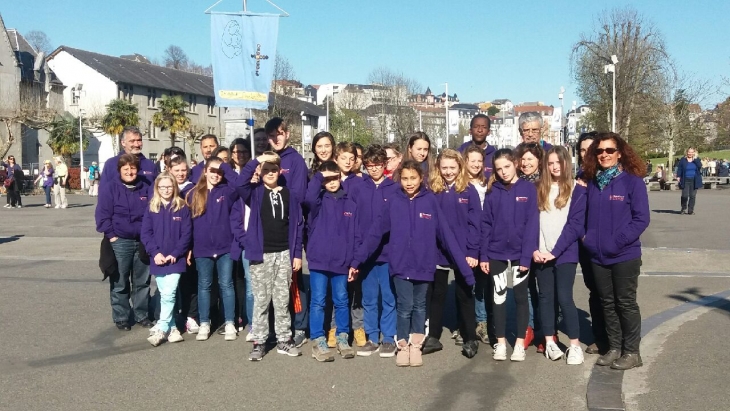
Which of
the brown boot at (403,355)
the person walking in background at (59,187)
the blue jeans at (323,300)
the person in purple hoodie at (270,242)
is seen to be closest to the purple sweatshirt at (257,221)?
the person in purple hoodie at (270,242)

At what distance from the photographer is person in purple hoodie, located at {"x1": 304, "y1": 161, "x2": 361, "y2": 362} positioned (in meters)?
6.84

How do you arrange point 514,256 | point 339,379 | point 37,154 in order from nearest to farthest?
point 339,379
point 514,256
point 37,154

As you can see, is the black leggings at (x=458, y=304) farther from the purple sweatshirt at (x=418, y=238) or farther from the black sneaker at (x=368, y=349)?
the black sneaker at (x=368, y=349)

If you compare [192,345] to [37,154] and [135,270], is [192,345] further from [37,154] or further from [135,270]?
[37,154]

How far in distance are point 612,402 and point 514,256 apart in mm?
1669

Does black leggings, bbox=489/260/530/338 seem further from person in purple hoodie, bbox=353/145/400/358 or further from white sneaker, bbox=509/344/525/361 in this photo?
person in purple hoodie, bbox=353/145/400/358

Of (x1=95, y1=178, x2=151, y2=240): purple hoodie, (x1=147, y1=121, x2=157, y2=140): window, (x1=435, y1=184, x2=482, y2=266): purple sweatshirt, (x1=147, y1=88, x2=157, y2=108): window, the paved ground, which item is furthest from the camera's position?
(x1=147, y1=88, x2=157, y2=108): window

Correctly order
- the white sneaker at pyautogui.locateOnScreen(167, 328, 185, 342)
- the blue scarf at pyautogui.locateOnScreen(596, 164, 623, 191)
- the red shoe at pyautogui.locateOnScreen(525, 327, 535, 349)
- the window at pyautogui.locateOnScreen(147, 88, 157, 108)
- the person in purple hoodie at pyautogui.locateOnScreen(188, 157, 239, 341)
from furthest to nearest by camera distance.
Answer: the window at pyautogui.locateOnScreen(147, 88, 157, 108), the person in purple hoodie at pyautogui.locateOnScreen(188, 157, 239, 341), the white sneaker at pyautogui.locateOnScreen(167, 328, 185, 342), the red shoe at pyautogui.locateOnScreen(525, 327, 535, 349), the blue scarf at pyautogui.locateOnScreen(596, 164, 623, 191)

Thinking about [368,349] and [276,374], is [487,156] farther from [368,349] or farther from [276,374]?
[276,374]

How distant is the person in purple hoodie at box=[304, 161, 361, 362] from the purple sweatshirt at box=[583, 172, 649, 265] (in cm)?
219

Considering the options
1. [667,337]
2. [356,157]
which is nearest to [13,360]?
[356,157]

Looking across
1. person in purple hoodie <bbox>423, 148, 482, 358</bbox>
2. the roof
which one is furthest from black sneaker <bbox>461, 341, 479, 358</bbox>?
the roof


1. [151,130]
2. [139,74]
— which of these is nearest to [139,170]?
[151,130]

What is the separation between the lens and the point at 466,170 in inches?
274
